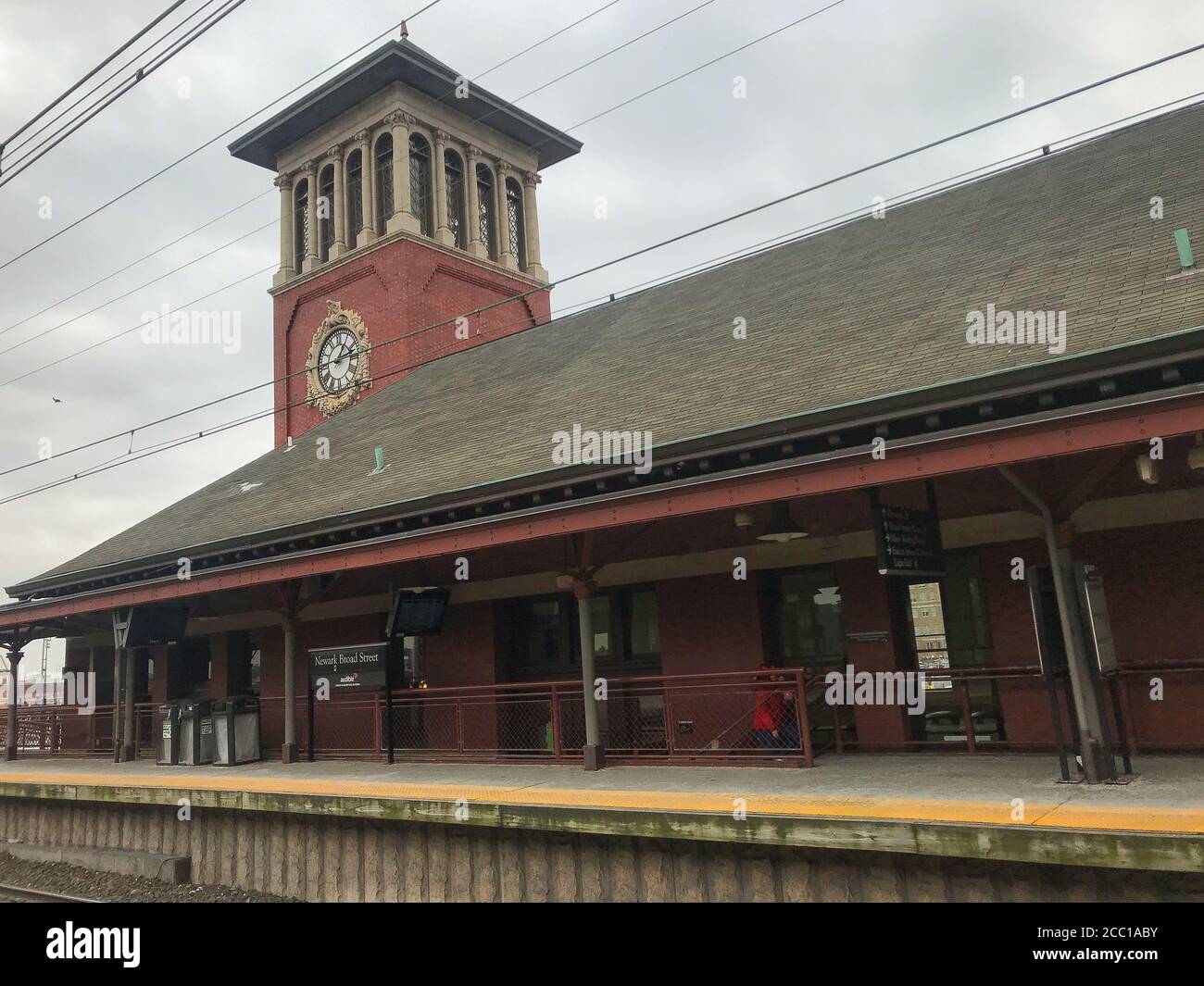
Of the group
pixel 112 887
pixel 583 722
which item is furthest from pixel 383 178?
pixel 112 887

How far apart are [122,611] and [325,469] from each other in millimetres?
4412

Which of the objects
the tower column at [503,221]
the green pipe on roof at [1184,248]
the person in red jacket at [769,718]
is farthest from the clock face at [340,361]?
the green pipe on roof at [1184,248]

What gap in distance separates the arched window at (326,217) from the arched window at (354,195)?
691 mm

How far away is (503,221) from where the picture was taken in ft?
97.4

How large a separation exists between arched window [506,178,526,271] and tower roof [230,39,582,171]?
1643 mm

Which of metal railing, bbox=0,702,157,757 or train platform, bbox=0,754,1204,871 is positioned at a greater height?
metal railing, bbox=0,702,157,757

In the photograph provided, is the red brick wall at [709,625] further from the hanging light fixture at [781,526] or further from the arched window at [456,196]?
the arched window at [456,196]

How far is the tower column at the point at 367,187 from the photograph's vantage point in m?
27.0

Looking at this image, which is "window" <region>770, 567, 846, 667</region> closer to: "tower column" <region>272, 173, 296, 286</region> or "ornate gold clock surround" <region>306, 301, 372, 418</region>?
"ornate gold clock surround" <region>306, 301, 372, 418</region>

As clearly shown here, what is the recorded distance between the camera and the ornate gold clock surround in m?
25.6

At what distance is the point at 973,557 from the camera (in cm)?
1111

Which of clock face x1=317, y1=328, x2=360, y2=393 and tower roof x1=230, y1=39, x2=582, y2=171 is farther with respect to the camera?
tower roof x1=230, y1=39, x2=582, y2=171

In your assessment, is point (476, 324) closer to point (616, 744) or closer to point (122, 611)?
point (122, 611)

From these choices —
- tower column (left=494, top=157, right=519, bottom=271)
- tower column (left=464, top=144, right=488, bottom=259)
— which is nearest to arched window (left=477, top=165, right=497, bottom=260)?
tower column (left=494, top=157, right=519, bottom=271)
